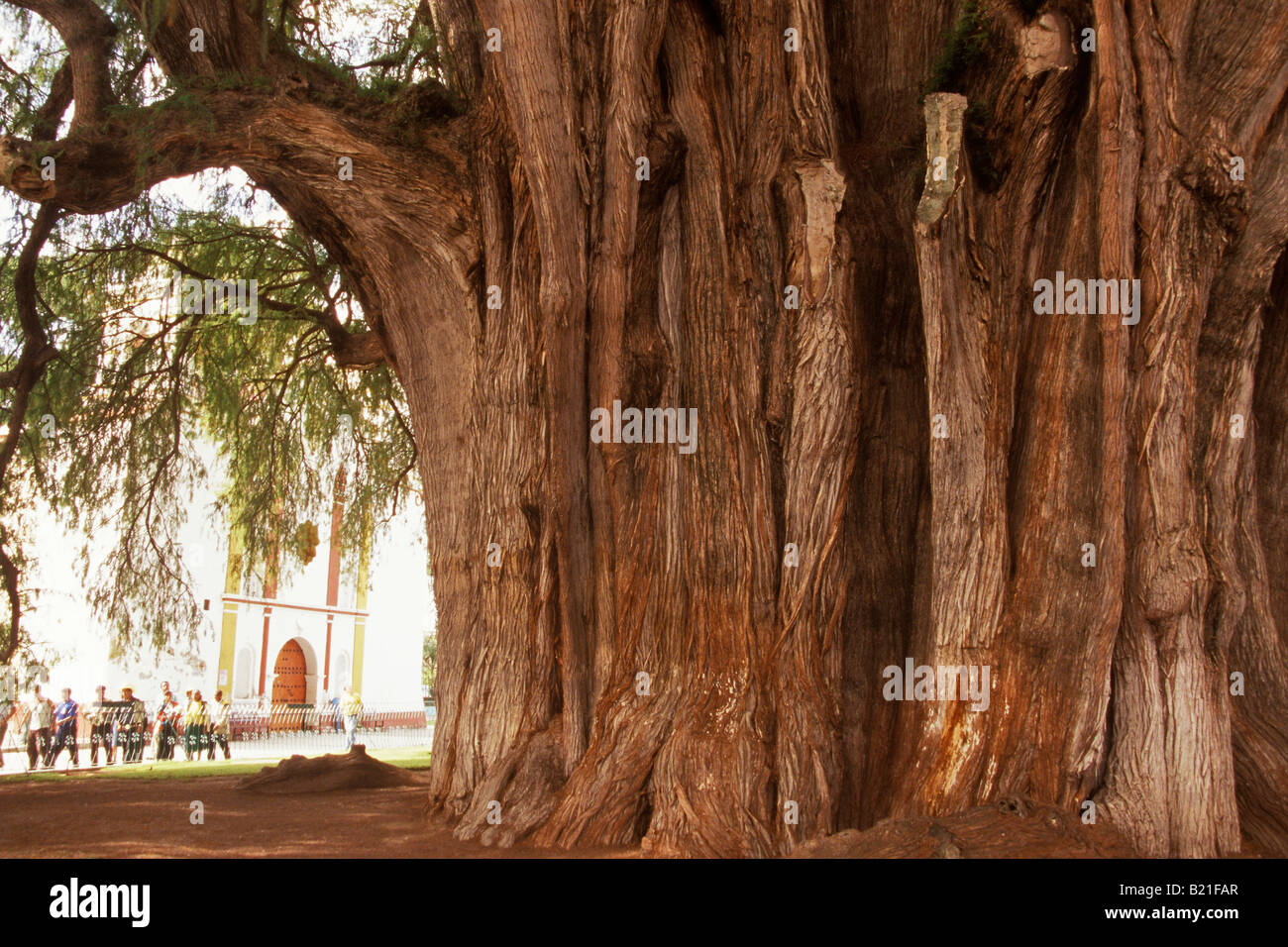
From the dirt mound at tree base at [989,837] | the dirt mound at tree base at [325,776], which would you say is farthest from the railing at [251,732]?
the dirt mound at tree base at [989,837]

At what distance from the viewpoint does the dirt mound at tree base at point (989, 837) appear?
13.0 ft

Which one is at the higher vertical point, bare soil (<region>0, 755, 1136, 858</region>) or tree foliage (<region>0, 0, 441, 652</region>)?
tree foliage (<region>0, 0, 441, 652</region>)

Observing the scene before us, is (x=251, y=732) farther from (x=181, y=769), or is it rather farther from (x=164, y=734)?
(x=181, y=769)

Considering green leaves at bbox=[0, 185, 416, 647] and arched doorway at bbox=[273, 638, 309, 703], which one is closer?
green leaves at bbox=[0, 185, 416, 647]

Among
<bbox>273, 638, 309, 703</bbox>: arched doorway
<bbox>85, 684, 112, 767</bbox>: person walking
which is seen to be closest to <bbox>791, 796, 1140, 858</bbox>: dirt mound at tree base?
<bbox>85, 684, 112, 767</bbox>: person walking

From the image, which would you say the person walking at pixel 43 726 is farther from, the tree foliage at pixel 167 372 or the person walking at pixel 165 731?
the tree foliage at pixel 167 372

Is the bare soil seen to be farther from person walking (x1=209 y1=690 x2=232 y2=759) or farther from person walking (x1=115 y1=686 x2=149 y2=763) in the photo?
person walking (x1=209 y1=690 x2=232 y2=759)

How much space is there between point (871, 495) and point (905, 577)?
1.63 feet

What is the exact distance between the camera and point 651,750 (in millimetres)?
5195

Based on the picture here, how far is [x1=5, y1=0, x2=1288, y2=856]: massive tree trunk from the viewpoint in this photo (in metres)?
4.74

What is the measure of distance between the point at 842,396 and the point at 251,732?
58.6 ft

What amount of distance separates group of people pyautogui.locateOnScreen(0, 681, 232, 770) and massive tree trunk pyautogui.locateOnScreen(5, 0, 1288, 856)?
8.91 m
